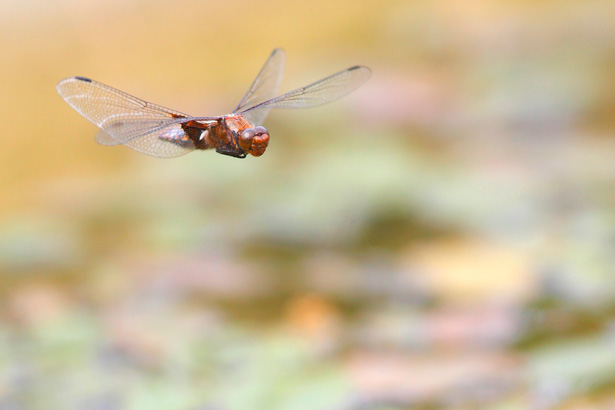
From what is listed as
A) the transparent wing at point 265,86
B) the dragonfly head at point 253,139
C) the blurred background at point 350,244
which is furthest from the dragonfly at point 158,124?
the blurred background at point 350,244

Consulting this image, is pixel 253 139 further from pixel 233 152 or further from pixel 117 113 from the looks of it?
pixel 117 113

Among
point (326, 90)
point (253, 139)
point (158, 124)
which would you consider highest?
point (326, 90)

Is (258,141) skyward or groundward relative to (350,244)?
groundward

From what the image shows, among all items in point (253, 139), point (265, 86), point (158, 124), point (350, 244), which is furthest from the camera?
point (350, 244)

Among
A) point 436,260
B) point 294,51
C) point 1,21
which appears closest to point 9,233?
point 436,260

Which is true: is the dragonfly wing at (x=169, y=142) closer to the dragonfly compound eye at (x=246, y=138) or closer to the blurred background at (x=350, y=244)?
the dragonfly compound eye at (x=246, y=138)

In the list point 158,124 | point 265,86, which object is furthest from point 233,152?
point 265,86
